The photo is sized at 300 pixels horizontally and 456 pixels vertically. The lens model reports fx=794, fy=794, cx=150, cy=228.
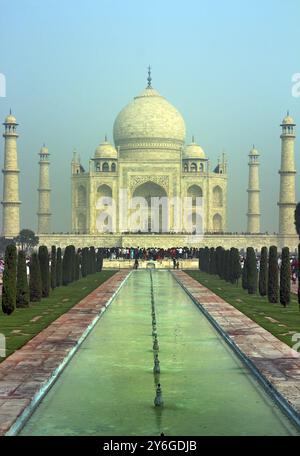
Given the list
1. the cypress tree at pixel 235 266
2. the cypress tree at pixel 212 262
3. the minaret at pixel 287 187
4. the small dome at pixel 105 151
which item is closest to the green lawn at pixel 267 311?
the cypress tree at pixel 235 266

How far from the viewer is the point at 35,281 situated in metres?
16.1

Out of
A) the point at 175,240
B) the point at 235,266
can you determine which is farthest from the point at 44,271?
the point at 175,240

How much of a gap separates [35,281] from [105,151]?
119ft

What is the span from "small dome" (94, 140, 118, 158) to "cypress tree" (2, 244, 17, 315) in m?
37.9

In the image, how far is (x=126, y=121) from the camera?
52.1 m

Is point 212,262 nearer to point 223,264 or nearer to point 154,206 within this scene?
point 223,264

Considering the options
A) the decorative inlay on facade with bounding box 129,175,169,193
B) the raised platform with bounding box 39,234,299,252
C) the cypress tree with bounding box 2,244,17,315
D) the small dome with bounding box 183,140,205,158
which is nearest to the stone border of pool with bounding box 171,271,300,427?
the cypress tree with bounding box 2,244,17,315

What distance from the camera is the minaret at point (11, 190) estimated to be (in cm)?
4541

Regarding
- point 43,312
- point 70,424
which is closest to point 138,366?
point 70,424

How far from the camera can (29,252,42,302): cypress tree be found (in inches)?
630

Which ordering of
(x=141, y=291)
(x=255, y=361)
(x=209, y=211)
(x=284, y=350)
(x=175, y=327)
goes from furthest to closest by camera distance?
1. (x=209, y=211)
2. (x=141, y=291)
3. (x=175, y=327)
4. (x=284, y=350)
5. (x=255, y=361)

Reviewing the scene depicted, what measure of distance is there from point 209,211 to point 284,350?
41.2 m

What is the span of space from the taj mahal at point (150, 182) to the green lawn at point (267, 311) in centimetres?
2610
